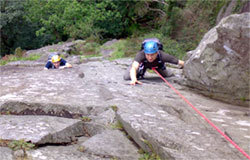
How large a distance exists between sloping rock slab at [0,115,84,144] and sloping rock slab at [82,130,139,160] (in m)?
0.35

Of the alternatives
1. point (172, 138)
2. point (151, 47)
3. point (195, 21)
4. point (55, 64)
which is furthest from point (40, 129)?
point (195, 21)

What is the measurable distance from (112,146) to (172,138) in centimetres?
65

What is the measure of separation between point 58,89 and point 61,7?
1837 cm

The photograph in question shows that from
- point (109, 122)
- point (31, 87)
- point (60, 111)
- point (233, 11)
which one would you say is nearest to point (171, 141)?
point (109, 122)

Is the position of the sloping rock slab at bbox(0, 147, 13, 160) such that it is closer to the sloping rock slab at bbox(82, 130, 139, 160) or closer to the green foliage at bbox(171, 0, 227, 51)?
the sloping rock slab at bbox(82, 130, 139, 160)

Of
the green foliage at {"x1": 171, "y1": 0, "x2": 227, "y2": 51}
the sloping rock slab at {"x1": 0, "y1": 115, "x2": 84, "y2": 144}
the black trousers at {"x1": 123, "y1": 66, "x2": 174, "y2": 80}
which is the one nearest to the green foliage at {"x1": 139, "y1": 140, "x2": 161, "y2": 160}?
the sloping rock slab at {"x1": 0, "y1": 115, "x2": 84, "y2": 144}

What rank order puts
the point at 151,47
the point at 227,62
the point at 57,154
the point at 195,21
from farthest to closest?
the point at 195,21, the point at 151,47, the point at 227,62, the point at 57,154

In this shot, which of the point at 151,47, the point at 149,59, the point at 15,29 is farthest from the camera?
the point at 15,29

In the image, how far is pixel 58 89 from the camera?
4.82 meters

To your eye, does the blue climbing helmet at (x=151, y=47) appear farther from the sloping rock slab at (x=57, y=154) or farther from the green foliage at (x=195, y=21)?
the green foliage at (x=195, y=21)

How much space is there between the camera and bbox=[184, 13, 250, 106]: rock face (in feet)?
15.6

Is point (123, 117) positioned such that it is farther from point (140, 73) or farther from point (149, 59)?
point (140, 73)

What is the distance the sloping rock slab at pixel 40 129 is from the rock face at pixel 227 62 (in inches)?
115

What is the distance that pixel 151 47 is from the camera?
5738 mm
